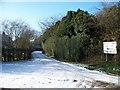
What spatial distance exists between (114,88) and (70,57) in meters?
18.2

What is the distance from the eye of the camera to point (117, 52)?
68.2 ft

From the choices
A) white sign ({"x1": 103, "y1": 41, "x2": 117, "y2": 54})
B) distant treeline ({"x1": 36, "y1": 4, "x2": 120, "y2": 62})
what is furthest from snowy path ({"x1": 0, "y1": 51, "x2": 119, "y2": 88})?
distant treeline ({"x1": 36, "y1": 4, "x2": 120, "y2": 62})

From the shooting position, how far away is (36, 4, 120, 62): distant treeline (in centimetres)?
2058

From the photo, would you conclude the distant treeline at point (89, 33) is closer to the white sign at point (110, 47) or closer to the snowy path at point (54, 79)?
the white sign at point (110, 47)

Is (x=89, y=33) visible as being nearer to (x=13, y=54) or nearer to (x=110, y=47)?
(x=110, y=47)

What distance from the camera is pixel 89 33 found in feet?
80.3

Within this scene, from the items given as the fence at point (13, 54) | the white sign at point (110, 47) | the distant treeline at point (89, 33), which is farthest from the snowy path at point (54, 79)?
the fence at point (13, 54)

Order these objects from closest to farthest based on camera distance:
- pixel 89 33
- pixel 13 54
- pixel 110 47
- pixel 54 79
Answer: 1. pixel 54 79
2. pixel 110 47
3. pixel 13 54
4. pixel 89 33

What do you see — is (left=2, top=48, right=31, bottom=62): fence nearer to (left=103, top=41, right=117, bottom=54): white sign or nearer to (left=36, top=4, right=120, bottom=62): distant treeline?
(left=36, top=4, right=120, bottom=62): distant treeline

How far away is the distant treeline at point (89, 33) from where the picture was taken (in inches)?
810

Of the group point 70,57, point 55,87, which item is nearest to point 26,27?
point 70,57

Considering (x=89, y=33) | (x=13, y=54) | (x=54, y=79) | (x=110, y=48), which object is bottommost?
(x=54, y=79)

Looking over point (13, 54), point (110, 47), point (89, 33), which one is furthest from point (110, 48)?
point (13, 54)

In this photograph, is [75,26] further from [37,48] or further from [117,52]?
[37,48]
